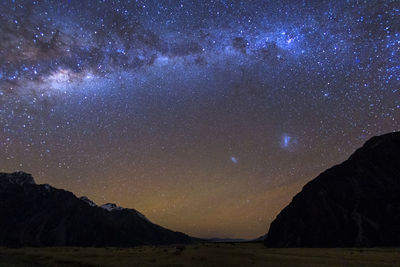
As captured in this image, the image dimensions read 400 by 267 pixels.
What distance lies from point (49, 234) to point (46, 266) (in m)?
186

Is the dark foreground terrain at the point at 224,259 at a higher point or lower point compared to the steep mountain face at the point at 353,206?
lower

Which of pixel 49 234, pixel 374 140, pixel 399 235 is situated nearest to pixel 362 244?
pixel 399 235

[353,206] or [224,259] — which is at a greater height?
[353,206]

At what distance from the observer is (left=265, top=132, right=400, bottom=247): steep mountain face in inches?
3066

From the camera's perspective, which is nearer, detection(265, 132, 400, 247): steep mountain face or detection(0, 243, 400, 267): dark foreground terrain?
detection(0, 243, 400, 267): dark foreground terrain

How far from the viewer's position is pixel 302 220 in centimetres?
9806

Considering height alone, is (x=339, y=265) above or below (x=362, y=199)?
below

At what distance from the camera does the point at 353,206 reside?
88.8 m

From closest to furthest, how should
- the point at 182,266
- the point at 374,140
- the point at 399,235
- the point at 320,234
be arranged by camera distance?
the point at 182,266 < the point at 399,235 < the point at 320,234 < the point at 374,140

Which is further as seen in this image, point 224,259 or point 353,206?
point 353,206

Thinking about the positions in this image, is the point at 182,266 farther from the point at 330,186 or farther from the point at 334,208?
the point at 330,186

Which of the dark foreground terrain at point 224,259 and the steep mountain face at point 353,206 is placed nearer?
the dark foreground terrain at point 224,259

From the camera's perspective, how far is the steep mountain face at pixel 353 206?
255 feet

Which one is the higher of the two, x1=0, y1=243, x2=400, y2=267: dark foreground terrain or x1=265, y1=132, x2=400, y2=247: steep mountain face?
x1=265, y1=132, x2=400, y2=247: steep mountain face
